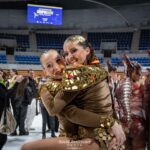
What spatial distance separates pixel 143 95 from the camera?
11.1 ft

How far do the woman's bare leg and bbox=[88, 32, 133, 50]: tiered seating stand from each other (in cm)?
2218

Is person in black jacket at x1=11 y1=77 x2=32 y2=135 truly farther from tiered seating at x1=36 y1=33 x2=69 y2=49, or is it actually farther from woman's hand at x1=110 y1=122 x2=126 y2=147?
tiered seating at x1=36 y1=33 x2=69 y2=49

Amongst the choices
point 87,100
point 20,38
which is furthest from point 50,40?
point 87,100

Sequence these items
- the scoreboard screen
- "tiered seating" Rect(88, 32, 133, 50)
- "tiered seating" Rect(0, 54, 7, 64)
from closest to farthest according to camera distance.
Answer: "tiered seating" Rect(0, 54, 7, 64) → the scoreboard screen → "tiered seating" Rect(88, 32, 133, 50)

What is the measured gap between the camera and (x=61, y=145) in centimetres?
164

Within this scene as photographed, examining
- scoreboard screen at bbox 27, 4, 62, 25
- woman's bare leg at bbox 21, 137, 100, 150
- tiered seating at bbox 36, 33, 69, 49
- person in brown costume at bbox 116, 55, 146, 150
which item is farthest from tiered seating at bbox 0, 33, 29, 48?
woman's bare leg at bbox 21, 137, 100, 150

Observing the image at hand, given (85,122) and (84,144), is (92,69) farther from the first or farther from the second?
(84,144)

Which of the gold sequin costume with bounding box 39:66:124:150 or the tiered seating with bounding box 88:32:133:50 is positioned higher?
the tiered seating with bounding box 88:32:133:50

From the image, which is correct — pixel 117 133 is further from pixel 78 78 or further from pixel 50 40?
pixel 50 40

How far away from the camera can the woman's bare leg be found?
1.61m

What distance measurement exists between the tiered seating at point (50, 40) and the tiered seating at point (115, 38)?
79.1 inches

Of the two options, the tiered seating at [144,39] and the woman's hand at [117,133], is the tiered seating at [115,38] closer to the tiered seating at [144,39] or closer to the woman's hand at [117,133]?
the tiered seating at [144,39]

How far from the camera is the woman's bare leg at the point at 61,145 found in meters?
1.61

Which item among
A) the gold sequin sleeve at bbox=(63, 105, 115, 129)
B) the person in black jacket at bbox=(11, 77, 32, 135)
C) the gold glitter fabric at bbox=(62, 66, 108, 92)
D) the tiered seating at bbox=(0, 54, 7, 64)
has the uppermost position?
the gold glitter fabric at bbox=(62, 66, 108, 92)
